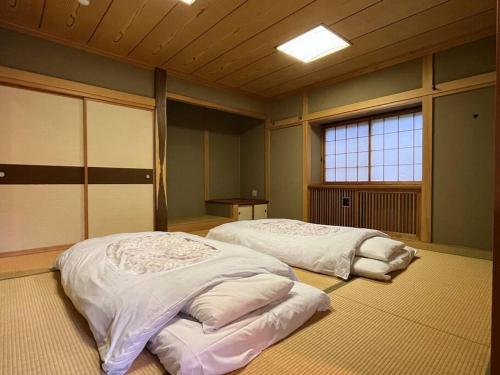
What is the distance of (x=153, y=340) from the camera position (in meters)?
1.09

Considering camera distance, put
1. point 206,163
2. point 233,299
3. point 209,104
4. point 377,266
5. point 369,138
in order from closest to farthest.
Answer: point 233,299, point 377,266, point 369,138, point 209,104, point 206,163

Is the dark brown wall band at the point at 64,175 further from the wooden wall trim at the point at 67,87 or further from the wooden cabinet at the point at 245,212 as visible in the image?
the wooden cabinet at the point at 245,212

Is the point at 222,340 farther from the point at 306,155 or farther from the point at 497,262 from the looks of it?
the point at 306,155

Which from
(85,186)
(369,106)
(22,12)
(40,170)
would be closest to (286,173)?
(369,106)

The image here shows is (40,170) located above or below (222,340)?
above

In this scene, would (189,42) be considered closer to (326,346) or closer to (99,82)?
(99,82)

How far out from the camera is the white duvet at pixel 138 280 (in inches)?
41.0

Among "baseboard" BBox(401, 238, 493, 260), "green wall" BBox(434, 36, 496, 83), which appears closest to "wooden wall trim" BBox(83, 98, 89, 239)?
"baseboard" BBox(401, 238, 493, 260)

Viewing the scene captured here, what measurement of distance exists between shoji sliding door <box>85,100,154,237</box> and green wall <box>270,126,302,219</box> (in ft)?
6.86

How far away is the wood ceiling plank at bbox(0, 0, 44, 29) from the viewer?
2.27 metres

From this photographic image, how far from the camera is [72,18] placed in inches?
97.1

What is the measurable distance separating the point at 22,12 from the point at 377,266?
3674mm

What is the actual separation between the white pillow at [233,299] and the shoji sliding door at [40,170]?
2.45 metres

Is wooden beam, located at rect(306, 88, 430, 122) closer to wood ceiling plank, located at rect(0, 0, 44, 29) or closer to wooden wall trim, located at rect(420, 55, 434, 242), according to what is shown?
wooden wall trim, located at rect(420, 55, 434, 242)
